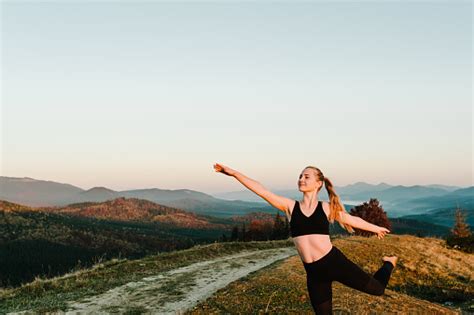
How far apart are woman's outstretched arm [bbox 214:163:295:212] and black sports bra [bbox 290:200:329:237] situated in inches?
10.8

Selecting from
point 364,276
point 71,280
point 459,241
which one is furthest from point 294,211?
point 459,241

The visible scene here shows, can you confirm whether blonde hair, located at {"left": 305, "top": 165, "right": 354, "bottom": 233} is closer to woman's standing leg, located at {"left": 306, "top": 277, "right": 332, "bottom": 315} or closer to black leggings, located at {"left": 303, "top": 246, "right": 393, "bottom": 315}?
black leggings, located at {"left": 303, "top": 246, "right": 393, "bottom": 315}

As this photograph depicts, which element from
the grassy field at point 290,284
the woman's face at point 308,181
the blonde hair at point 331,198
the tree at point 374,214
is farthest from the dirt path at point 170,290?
the tree at point 374,214

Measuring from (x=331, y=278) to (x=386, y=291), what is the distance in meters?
11.2

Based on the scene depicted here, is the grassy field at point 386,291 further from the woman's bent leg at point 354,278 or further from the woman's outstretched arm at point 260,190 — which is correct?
the woman's outstretched arm at point 260,190

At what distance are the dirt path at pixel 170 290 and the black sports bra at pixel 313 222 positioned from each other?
8121mm

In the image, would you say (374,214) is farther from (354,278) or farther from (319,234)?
(319,234)

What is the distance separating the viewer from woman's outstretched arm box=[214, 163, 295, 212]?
729cm

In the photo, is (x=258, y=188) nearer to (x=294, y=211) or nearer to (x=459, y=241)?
(x=294, y=211)

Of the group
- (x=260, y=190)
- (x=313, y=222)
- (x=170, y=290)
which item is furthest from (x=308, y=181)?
(x=170, y=290)

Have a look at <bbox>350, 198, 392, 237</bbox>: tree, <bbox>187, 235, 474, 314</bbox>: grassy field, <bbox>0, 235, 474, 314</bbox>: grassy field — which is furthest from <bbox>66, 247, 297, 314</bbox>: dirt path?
<bbox>350, 198, 392, 237</bbox>: tree

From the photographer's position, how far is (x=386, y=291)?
1658cm

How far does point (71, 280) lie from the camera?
20125 millimetres

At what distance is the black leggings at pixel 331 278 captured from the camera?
698 centimetres
